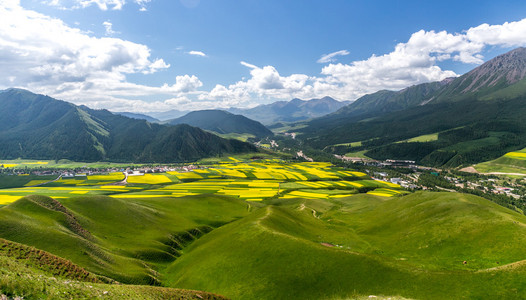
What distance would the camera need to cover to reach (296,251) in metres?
46.7

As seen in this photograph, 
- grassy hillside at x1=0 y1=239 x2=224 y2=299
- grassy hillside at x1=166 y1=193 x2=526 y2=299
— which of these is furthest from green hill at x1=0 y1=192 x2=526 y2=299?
grassy hillside at x1=0 y1=239 x2=224 y2=299

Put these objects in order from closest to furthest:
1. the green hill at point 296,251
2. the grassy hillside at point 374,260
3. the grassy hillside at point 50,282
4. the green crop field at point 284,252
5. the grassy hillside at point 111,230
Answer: the grassy hillside at point 50,282
the green crop field at point 284,252
the grassy hillside at point 374,260
the green hill at point 296,251
the grassy hillside at point 111,230

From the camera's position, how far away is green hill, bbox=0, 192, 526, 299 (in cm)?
3588

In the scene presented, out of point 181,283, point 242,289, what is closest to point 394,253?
point 242,289

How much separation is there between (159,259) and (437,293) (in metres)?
56.8

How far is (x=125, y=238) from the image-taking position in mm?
64938

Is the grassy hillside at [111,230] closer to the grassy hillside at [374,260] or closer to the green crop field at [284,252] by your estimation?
the green crop field at [284,252]

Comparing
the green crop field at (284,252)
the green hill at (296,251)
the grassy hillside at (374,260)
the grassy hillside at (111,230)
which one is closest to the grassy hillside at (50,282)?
the green crop field at (284,252)

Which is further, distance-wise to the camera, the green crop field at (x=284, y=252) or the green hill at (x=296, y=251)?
the green hill at (x=296, y=251)

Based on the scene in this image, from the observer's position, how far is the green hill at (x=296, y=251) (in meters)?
35.9

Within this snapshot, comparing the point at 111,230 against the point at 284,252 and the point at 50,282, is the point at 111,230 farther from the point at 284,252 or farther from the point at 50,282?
the point at 50,282

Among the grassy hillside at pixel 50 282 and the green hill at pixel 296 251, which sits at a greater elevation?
the grassy hillside at pixel 50 282

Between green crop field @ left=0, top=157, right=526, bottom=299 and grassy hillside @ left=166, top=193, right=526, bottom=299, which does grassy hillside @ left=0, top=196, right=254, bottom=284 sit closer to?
green crop field @ left=0, top=157, right=526, bottom=299

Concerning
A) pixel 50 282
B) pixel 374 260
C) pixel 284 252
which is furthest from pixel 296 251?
pixel 50 282
